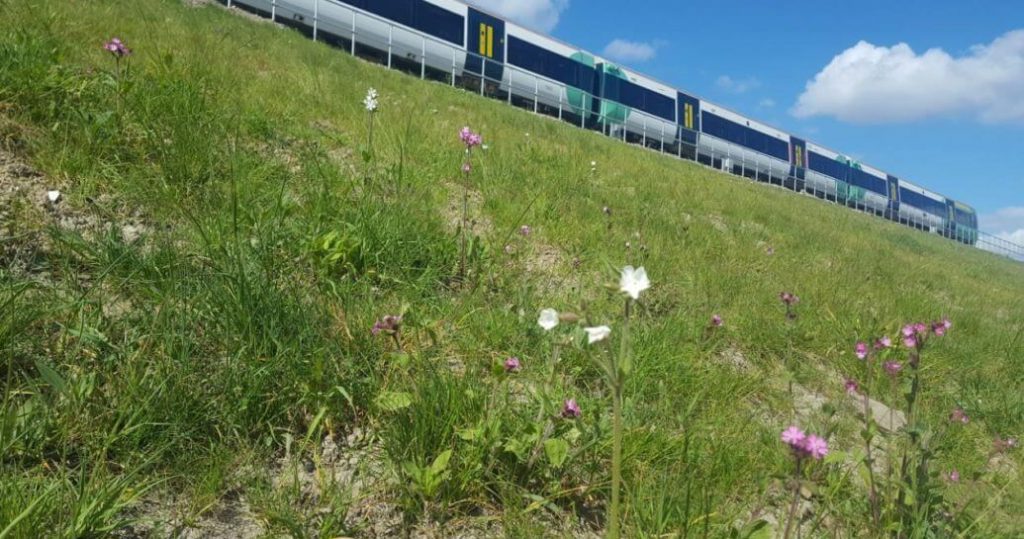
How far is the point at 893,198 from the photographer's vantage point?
4850cm

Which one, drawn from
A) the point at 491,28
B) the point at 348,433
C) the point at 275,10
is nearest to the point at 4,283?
the point at 348,433

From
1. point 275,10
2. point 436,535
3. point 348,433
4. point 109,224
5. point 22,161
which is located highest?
point 275,10

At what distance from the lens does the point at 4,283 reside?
177 cm

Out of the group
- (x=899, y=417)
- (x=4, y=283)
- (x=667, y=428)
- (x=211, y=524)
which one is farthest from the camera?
(x=899, y=417)

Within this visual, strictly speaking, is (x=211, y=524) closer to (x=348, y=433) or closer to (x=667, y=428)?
(x=348, y=433)

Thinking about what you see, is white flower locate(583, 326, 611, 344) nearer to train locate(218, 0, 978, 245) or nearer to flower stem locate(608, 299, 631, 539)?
flower stem locate(608, 299, 631, 539)

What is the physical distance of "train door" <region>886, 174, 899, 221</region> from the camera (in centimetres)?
4606

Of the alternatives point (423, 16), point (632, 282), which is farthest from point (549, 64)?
point (632, 282)

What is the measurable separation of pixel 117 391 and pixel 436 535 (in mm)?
962

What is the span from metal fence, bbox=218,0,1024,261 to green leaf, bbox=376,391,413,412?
1422 centimetres

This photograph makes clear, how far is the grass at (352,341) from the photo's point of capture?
150 centimetres

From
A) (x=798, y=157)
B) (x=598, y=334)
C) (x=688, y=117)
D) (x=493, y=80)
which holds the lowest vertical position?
(x=598, y=334)

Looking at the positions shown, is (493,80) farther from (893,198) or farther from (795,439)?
(893,198)

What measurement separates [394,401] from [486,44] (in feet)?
78.8
